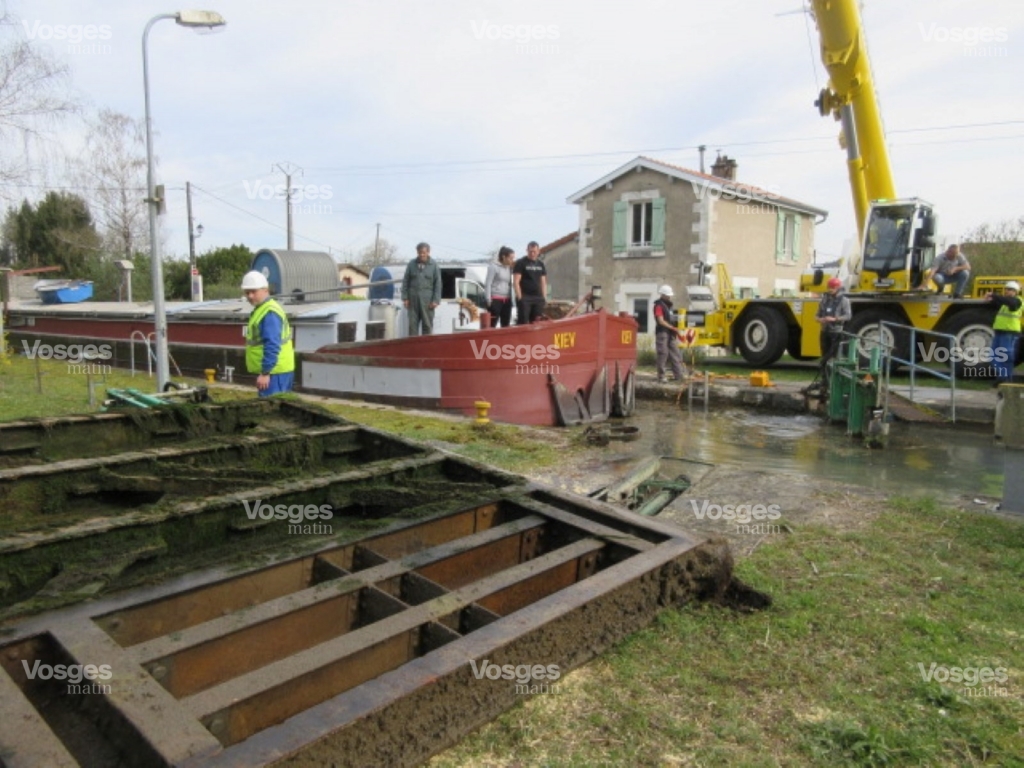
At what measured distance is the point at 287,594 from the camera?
109 inches

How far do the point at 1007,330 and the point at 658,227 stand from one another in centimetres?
1189

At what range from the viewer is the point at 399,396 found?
10766mm

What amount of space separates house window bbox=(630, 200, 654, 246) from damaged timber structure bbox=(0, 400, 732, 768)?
802 inches

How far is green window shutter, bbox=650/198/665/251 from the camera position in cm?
2286

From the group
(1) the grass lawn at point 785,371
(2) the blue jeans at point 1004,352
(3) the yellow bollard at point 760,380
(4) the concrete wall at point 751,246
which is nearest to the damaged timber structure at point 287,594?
(3) the yellow bollard at point 760,380

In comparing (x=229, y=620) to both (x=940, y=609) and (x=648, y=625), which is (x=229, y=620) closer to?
(x=648, y=625)

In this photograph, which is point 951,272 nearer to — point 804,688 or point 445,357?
point 445,357

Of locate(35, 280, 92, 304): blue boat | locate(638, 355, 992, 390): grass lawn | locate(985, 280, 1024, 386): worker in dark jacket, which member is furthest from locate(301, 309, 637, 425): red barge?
locate(35, 280, 92, 304): blue boat

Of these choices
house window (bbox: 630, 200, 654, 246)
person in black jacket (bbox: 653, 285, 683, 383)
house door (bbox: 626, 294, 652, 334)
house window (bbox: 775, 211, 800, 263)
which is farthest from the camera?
house window (bbox: 775, 211, 800, 263)

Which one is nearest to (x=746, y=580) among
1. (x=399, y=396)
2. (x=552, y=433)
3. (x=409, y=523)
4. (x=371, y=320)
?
(x=409, y=523)

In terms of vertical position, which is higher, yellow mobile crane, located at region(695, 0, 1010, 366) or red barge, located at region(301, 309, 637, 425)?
yellow mobile crane, located at region(695, 0, 1010, 366)

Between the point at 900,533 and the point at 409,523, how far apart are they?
3320 millimetres

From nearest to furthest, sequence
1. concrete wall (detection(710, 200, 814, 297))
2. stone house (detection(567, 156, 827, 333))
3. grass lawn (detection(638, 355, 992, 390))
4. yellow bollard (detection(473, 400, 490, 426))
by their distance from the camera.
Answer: yellow bollard (detection(473, 400, 490, 426)) < grass lawn (detection(638, 355, 992, 390)) < stone house (detection(567, 156, 827, 333)) < concrete wall (detection(710, 200, 814, 297))

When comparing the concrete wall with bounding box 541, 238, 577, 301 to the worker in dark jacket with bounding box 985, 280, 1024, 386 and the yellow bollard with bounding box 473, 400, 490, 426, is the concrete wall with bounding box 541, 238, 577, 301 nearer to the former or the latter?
the worker in dark jacket with bounding box 985, 280, 1024, 386
